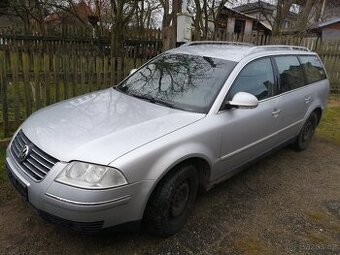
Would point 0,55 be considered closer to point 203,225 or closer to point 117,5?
point 203,225

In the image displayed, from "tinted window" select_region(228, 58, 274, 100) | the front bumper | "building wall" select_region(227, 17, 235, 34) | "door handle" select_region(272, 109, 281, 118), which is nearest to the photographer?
the front bumper

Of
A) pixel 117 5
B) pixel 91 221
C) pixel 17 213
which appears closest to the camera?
pixel 91 221

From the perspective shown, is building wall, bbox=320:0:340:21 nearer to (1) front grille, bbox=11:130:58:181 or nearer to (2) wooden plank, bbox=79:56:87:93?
(2) wooden plank, bbox=79:56:87:93

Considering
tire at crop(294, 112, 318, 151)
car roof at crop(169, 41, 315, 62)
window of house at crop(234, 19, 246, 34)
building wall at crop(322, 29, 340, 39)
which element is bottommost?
tire at crop(294, 112, 318, 151)

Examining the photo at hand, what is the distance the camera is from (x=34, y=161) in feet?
9.11

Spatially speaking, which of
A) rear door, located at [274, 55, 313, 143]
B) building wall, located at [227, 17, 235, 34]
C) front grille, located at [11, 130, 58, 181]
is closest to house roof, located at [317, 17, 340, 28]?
building wall, located at [227, 17, 235, 34]

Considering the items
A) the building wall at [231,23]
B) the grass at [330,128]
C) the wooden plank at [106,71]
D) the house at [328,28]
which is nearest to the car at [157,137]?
the wooden plank at [106,71]

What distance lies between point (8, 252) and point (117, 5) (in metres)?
7.91

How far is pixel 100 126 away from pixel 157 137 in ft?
1.66

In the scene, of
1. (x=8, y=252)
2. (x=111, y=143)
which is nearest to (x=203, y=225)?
(x=111, y=143)

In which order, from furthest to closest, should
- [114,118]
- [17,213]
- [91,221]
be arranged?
1. [17,213]
2. [114,118]
3. [91,221]

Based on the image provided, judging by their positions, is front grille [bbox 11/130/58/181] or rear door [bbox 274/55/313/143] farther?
rear door [bbox 274/55/313/143]

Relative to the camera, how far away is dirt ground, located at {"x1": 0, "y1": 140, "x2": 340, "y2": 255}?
9.83ft

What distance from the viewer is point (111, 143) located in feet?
8.85
